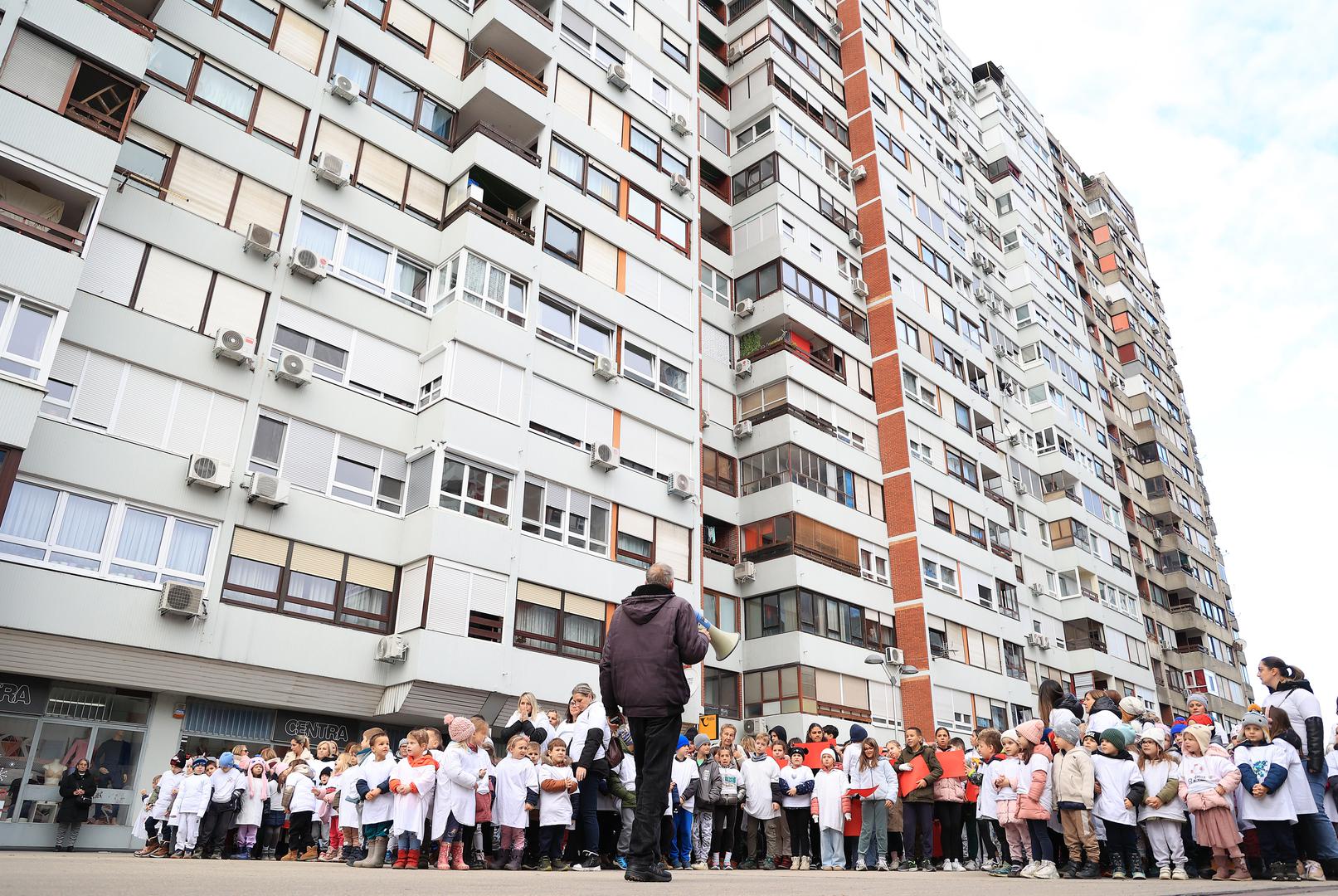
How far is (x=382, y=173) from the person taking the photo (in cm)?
2456

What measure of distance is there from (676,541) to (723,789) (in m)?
12.7

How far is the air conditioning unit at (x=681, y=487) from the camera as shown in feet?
90.2

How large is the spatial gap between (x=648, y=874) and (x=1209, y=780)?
7566 mm

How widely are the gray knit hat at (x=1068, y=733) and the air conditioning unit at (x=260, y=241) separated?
18098 millimetres

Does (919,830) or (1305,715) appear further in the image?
(919,830)

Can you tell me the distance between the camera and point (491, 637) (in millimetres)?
21719

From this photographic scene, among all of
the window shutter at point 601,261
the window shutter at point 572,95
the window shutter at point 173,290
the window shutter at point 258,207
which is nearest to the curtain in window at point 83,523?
the window shutter at point 173,290

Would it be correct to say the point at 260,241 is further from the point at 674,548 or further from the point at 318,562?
the point at 674,548

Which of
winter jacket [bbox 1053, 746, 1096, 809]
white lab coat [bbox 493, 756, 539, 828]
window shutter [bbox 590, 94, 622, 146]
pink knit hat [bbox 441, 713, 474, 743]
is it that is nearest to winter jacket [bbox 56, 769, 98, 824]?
pink knit hat [bbox 441, 713, 474, 743]

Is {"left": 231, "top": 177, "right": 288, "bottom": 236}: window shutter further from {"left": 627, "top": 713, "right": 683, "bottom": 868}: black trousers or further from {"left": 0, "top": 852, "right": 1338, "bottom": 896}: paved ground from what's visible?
{"left": 627, "top": 713, "right": 683, "bottom": 868}: black trousers

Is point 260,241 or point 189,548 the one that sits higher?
point 260,241

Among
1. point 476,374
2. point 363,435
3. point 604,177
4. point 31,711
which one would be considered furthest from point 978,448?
point 31,711

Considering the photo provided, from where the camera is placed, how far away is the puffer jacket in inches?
574

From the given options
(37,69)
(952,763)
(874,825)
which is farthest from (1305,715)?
(37,69)
